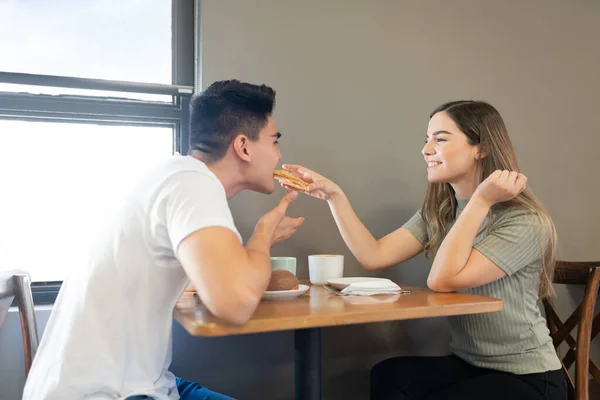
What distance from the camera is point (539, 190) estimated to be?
2.22m

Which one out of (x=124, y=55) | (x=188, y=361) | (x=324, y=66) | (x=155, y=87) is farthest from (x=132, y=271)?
(x=324, y=66)

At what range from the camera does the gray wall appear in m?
1.76

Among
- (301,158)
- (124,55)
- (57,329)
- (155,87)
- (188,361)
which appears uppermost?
(124,55)

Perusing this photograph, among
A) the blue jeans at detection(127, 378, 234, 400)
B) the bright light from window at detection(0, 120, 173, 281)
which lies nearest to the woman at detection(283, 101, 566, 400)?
the blue jeans at detection(127, 378, 234, 400)

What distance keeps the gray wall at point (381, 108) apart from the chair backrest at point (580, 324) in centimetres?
36

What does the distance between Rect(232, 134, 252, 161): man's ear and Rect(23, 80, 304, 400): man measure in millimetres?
190

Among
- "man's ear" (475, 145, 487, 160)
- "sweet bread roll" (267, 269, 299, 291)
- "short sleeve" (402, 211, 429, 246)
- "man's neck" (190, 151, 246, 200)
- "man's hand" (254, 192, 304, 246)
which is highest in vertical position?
"man's ear" (475, 145, 487, 160)

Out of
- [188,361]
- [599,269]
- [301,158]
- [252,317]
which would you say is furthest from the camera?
[301,158]

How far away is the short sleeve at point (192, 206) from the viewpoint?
35.3 inches

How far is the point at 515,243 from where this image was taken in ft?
4.39

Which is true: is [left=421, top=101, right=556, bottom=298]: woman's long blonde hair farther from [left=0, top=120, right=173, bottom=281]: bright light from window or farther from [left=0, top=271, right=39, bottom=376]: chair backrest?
[left=0, top=271, right=39, bottom=376]: chair backrest

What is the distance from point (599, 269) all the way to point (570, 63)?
122cm

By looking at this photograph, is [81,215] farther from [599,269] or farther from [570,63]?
[570,63]

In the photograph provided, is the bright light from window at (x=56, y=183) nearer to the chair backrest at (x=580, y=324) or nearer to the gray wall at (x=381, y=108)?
the gray wall at (x=381, y=108)
